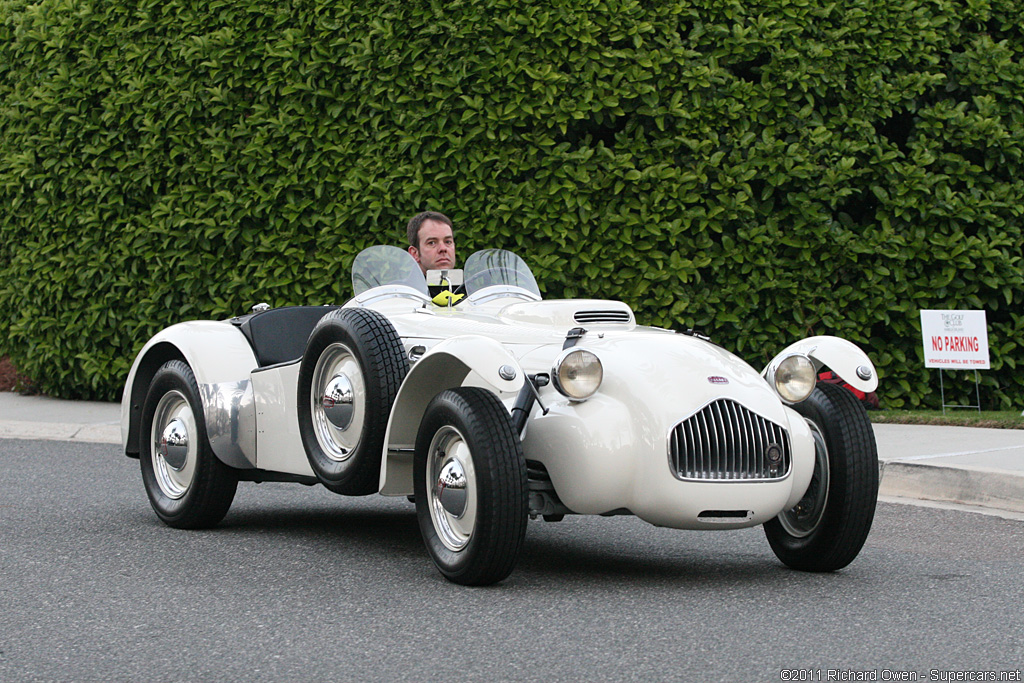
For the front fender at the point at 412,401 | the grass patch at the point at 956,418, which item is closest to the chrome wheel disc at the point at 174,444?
the front fender at the point at 412,401

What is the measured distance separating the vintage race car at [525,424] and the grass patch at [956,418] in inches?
177

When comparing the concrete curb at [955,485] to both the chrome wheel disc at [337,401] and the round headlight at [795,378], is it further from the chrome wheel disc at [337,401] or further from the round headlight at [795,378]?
the chrome wheel disc at [337,401]

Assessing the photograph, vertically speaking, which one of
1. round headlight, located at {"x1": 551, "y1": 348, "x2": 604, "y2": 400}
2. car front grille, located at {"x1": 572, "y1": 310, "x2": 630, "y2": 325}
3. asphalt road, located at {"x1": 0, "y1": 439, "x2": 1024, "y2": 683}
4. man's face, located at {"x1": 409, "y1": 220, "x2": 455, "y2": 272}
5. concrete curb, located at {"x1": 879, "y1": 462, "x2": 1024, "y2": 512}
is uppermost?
man's face, located at {"x1": 409, "y1": 220, "x2": 455, "y2": 272}

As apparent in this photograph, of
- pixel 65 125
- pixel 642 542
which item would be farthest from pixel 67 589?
pixel 65 125

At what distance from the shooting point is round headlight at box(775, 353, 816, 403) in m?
5.53

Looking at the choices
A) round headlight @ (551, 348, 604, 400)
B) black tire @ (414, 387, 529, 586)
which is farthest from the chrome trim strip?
round headlight @ (551, 348, 604, 400)

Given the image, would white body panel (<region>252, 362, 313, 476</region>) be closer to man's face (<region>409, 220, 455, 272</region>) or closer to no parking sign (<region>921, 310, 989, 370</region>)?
man's face (<region>409, 220, 455, 272</region>)

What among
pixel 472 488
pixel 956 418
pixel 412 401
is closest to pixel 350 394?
pixel 412 401

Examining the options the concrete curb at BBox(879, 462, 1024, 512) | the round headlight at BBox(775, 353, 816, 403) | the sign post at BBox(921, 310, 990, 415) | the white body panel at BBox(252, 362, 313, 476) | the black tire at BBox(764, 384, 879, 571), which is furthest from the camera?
the sign post at BBox(921, 310, 990, 415)

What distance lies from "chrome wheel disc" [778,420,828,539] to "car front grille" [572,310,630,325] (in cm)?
97

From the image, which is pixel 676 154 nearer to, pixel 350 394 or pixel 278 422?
pixel 278 422

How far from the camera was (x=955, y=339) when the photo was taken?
1038 cm

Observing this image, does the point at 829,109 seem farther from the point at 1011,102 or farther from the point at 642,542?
the point at 642,542

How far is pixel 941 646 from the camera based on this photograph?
4.34 meters
